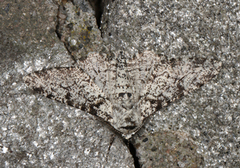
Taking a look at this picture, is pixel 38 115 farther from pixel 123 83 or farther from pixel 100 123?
pixel 123 83

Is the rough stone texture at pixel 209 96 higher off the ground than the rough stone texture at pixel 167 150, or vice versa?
the rough stone texture at pixel 209 96

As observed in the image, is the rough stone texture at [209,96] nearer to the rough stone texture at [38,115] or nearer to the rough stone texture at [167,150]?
the rough stone texture at [167,150]

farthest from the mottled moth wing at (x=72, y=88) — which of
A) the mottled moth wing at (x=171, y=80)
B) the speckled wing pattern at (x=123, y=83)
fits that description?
the mottled moth wing at (x=171, y=80)

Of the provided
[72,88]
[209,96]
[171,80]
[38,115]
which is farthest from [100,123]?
[209,96]

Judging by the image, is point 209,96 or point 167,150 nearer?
point 167,150

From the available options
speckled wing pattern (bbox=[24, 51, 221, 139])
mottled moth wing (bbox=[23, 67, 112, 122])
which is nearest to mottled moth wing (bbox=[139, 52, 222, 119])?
speckled wing pattern (bbox=[24, 51, 221, 139])
